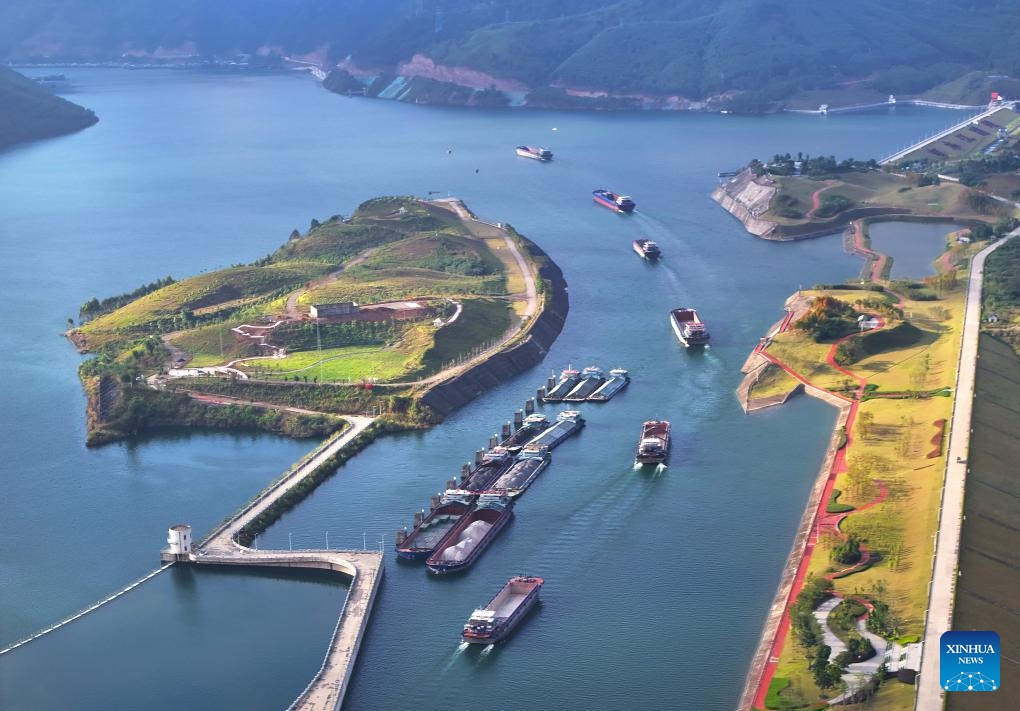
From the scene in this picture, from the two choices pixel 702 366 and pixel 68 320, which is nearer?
pixel 702 366

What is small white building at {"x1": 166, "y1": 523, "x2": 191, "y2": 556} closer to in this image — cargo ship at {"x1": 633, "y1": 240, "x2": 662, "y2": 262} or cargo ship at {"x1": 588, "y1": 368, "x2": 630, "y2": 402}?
cargo ship at {"x1": 588, "y1": 368, "x2": 630, "y2": 402}

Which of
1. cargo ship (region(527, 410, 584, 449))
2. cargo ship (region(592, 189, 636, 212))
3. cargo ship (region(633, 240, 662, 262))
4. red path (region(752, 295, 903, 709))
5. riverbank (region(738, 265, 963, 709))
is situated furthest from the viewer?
cargo ship (region(592, 189, 636, 212))

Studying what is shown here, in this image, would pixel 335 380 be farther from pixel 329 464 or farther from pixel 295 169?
pixel 295 169

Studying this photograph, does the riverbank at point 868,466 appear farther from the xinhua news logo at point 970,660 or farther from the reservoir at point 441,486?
the xinhua news logo at point 970,660

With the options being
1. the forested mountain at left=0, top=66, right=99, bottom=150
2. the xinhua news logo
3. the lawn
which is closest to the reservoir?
the lawn

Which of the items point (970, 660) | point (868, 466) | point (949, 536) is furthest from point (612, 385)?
point (970, 660)

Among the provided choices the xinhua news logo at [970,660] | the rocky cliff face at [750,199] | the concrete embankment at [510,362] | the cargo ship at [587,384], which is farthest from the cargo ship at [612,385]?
the xinhua news logo at [970,660]

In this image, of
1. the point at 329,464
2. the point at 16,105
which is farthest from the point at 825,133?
the point at 329,464
